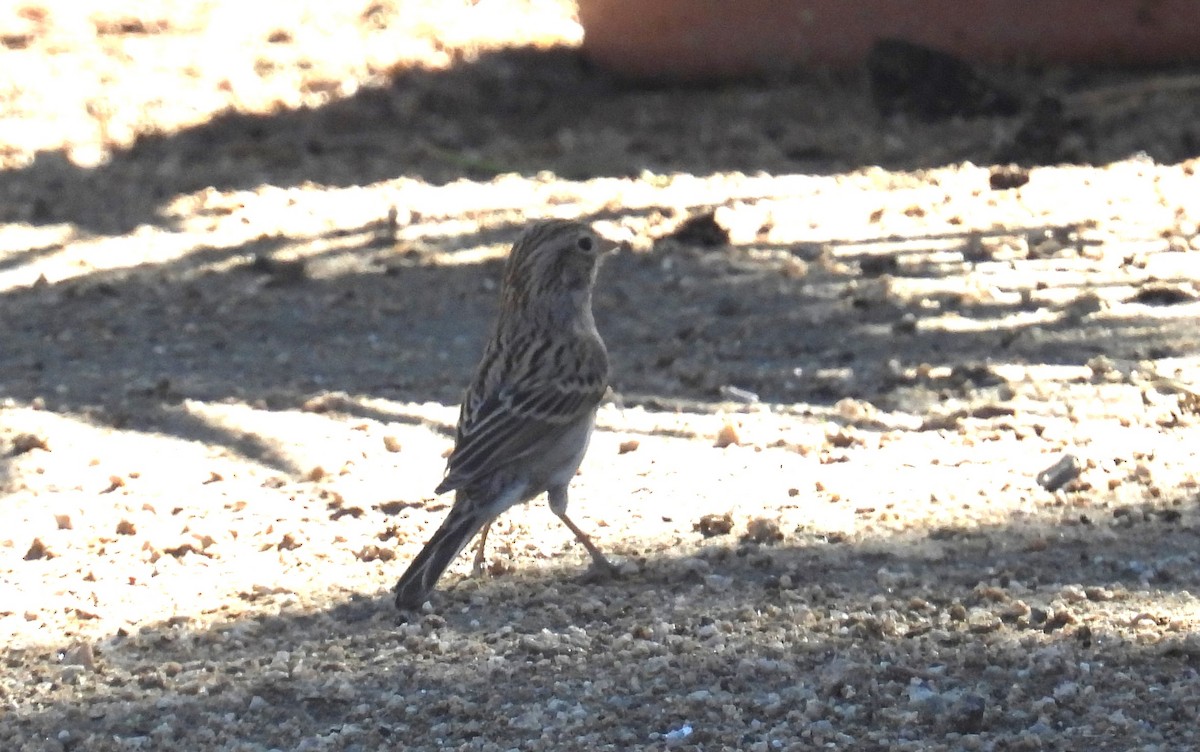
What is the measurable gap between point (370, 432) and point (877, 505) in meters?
1.83

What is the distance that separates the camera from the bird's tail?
4.79m

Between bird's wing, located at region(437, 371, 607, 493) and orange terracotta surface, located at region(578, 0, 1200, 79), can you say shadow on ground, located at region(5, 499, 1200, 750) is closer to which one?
bird's wing, located at region(437, 371, 607, 493)

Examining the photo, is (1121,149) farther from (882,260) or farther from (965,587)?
(965,587)

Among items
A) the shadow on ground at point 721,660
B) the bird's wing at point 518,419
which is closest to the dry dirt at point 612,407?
the shadow on ground at point 721,660

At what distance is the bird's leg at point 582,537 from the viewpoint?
5.09m

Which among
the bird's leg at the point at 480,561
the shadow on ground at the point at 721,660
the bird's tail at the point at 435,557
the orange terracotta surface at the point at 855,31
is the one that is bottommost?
the shadow on ground at the point at 721,660

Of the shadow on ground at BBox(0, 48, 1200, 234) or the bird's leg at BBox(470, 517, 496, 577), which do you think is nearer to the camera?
the bird's leg at BBox(470, 517, 496, 577)

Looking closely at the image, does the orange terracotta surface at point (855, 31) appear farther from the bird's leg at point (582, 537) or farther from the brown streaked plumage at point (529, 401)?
the bird's leg at point (582, 537)

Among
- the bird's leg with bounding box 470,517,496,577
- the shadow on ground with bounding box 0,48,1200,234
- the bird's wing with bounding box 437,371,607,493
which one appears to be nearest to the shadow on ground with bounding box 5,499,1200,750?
the bird's leg with bounding box 470,517,496,577

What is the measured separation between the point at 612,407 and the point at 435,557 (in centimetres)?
203

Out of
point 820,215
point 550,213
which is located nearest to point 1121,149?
point 820,215

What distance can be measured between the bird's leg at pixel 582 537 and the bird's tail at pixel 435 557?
0.34 meters

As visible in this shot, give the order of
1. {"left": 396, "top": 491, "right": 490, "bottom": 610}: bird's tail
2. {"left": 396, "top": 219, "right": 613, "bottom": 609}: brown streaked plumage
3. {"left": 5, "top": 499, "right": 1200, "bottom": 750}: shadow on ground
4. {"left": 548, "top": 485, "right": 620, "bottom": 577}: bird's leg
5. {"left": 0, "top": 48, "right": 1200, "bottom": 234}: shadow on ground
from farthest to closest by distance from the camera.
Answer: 1. {"left": 0, "top": 48, "right": 1200, "bottom": 234}: shadow on ground
2. {"left": 548, "top": 485, "right": 620, "bottom": 577}: bird's leg
3. {"left": 396, "top": 219, "right": 613, "bottom": 609}: brown streaked plumage
4. {"left": 396, "top": 491, "right": 490, "bottom": 610}: bird's tail
5. {"left": 5, "top": 499, "right": 1200, "bottom": 750}: shadow on ground

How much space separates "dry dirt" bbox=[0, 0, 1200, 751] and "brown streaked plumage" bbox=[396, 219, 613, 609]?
209 millimetres
